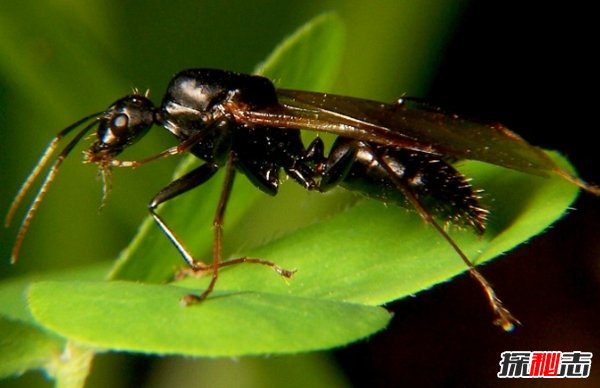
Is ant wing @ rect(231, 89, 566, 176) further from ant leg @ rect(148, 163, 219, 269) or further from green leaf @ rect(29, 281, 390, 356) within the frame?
green leaf @ rect(29, 281, 390, 356)

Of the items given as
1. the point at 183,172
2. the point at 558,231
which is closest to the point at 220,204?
the point at 183,172

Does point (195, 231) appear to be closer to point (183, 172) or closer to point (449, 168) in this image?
point (183, 172)

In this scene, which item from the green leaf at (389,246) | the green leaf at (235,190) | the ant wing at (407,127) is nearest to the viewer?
the green leaf at (389,246)

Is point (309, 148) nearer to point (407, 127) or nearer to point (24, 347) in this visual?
point (407, 127)

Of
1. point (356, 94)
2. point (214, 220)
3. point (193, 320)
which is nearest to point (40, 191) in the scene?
point (214, 220)

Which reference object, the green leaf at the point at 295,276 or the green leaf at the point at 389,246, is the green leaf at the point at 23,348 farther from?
the green leaf at the point at 389,246

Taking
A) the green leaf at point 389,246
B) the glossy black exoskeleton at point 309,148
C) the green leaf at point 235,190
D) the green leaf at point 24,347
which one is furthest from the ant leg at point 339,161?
the green leaf at point 24,347
